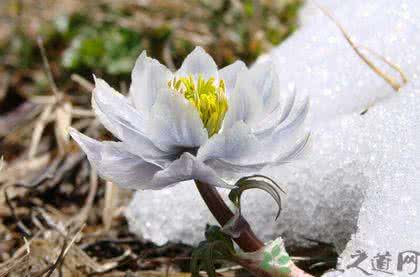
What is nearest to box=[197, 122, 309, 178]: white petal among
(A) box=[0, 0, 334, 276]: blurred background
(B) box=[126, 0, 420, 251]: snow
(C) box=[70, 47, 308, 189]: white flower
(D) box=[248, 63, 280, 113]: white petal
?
(C) box=[70, 47, 308, 189]: white flower

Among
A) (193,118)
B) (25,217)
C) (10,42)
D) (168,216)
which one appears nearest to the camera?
(193,118)

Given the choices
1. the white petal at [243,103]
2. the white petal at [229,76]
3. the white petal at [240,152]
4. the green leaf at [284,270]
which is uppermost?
the white petal at [229,76]

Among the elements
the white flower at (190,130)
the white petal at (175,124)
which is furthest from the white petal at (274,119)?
the white petal at (175,124)

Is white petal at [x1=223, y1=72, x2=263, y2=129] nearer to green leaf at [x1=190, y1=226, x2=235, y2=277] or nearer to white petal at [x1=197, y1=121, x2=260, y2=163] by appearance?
white petal at [x1=197, y1=121, x2=260, y2=163]

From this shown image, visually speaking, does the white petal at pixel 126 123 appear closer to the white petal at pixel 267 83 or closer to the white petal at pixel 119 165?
the white petal at pixel 119 165

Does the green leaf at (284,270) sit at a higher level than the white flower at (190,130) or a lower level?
lower

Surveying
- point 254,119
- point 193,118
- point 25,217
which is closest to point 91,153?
point 193,118

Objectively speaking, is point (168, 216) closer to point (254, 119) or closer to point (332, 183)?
point (332, 183)
